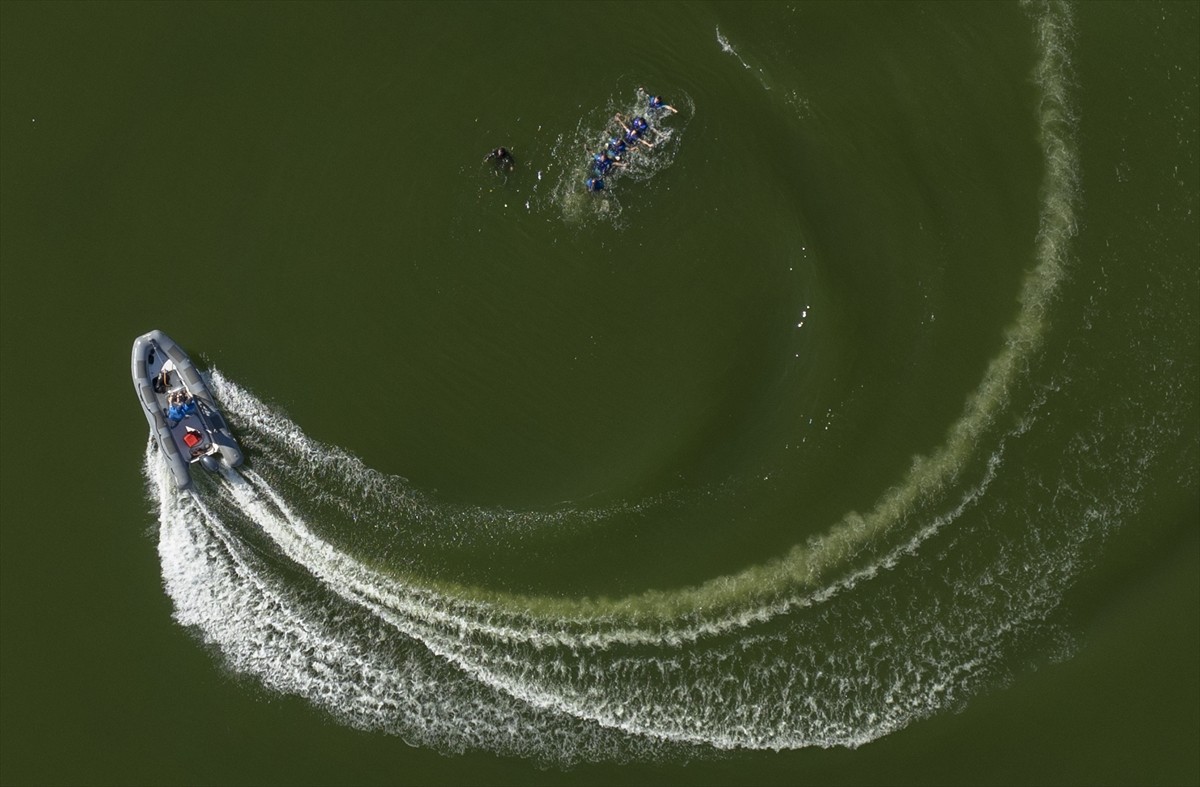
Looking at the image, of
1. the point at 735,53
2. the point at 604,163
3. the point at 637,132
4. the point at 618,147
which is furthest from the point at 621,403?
the point at 735,53

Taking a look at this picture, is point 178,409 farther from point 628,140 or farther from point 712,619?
point 712,619

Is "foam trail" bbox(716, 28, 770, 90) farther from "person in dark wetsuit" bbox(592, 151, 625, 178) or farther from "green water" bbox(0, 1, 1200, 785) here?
"person in dark wetsuit" bbox(592, 151, 625, 178)

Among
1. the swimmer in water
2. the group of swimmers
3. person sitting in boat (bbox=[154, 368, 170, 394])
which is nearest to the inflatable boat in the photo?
person sitting in boat (bbox=[154, 368, 170, 394])

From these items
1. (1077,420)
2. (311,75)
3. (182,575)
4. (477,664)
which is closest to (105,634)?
(182,575)

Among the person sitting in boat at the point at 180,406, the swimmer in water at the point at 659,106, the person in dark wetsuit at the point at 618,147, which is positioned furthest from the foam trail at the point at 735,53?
the person sitting in boat at the point at 180,406

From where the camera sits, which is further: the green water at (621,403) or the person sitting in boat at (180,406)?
the person sitting in boat at (180,406)

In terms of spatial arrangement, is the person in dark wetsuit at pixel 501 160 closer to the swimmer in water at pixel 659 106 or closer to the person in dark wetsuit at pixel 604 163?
the person in dark wetsuit at pixel 604 163
